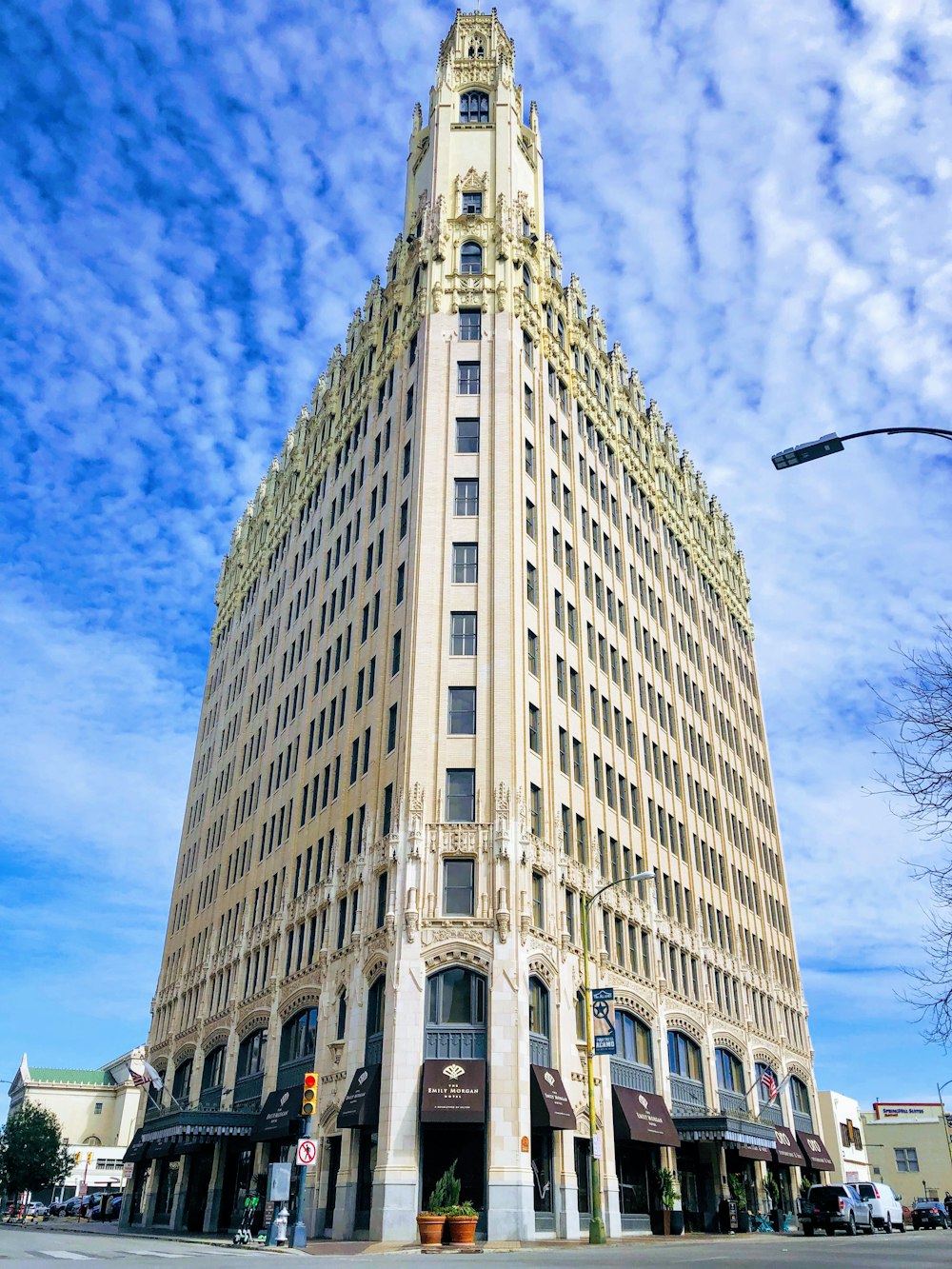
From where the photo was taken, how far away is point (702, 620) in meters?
74.6

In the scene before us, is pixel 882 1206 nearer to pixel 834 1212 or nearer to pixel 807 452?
pixel 834 1212

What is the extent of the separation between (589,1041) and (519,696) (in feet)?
46.8

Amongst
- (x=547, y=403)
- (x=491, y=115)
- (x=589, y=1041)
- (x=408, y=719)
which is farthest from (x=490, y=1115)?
(x=491, y=115)

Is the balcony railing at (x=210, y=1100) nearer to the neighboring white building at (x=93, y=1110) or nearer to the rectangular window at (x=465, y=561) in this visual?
the rectangular window at (x=465, y=561)

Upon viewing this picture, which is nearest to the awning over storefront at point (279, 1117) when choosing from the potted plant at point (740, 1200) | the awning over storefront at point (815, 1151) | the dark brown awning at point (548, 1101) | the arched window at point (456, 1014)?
the arched window at point (456, 1014)

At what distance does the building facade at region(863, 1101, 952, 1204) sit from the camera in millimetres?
106000

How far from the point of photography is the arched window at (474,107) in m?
60.6

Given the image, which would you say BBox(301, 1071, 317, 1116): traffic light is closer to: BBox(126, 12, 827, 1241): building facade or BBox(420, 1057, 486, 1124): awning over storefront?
BBox(126, 12, 827, 1241): building facade

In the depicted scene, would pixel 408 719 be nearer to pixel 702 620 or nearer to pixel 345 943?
pixel 345 943

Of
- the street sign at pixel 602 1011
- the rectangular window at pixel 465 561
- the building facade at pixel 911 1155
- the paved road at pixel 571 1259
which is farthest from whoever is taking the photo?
the building facade at pixel 911 1155

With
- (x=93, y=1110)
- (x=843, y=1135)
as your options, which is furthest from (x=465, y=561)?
(x=93, y=1110)

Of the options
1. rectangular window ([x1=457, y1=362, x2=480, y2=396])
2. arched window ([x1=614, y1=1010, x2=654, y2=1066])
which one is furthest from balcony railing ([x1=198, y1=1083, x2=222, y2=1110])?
rectangular window ([x1=457, y1=362, x2=480, y2=396])

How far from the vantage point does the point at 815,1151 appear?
62406mm

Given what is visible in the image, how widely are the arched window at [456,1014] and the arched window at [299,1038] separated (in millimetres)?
9072
